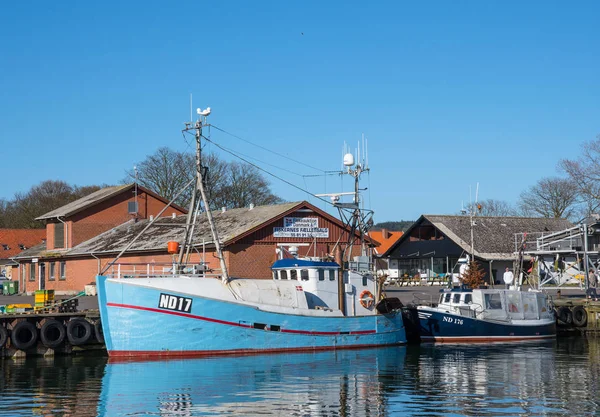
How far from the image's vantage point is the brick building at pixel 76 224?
5591 centimetres

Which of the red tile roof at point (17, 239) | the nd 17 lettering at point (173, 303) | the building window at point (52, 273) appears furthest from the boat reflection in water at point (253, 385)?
the red tile roof at point (17, 239)

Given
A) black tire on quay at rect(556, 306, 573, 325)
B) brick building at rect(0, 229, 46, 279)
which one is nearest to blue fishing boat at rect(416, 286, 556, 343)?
black tire on quay at rect(556, 306, 573, 325)

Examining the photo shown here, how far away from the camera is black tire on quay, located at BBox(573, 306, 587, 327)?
40.7 m

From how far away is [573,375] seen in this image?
2492cm

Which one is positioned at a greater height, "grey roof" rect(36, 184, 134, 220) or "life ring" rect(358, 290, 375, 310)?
"grey roof" rect(36, 184, 134, 220)

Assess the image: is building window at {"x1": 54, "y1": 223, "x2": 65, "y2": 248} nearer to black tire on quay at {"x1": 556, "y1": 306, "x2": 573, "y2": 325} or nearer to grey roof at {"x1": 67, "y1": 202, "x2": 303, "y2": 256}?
grey roof at {"x1": 67, "y1": 202, "x2": 303, "y2": 256}

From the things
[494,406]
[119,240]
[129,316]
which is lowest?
[494,406]

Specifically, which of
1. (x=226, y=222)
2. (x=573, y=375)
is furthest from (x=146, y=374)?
(x=226, y=222)

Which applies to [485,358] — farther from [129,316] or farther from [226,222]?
[226,222]

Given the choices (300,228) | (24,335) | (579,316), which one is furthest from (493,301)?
(24,335)

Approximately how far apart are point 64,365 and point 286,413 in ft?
38.3

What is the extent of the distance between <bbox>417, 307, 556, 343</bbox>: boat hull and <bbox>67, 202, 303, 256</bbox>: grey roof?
41.2 feet

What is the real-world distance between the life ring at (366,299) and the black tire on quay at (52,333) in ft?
35.6

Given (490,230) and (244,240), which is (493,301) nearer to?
(244,240)
